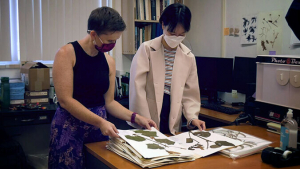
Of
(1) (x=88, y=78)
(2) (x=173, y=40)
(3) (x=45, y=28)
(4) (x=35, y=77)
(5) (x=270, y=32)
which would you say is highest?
(3) (x=45, y=28)

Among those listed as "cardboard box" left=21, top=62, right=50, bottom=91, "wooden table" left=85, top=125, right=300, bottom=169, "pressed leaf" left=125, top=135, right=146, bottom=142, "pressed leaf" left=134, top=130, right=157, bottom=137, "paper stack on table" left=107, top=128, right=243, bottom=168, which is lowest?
"wooden table" left=85, top=125, right=300, bottom=169

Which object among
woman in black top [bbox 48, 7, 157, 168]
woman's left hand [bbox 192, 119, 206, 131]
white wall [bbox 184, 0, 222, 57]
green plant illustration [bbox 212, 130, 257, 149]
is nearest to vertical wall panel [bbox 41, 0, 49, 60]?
white wall [bbox 184, 0, 222, 57]

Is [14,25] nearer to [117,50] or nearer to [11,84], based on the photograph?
[11,84]

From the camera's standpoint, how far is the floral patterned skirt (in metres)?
1.64

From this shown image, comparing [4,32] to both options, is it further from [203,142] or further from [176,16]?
[203,142]

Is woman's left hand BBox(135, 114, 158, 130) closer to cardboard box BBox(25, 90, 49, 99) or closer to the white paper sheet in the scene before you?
the white paper sheet

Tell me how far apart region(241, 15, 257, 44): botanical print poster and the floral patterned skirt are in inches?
79.9

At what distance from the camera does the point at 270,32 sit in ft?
9.56

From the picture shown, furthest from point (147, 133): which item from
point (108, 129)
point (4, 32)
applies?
point (4, 32)

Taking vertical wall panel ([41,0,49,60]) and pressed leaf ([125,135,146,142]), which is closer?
pressed leaf ([125,135,146,142])

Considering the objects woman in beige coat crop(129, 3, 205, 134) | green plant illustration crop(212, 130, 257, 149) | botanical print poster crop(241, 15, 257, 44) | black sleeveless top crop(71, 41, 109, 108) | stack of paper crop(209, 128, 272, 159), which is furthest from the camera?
botanical print poster crop(241, 15, 257, 44)

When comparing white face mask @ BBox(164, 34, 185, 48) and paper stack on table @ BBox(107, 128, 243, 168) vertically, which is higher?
white face mask @ BBox(164, 34, 185, 48)

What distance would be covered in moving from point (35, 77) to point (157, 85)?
1.79 m

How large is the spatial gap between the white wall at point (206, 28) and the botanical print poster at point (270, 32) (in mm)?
599
